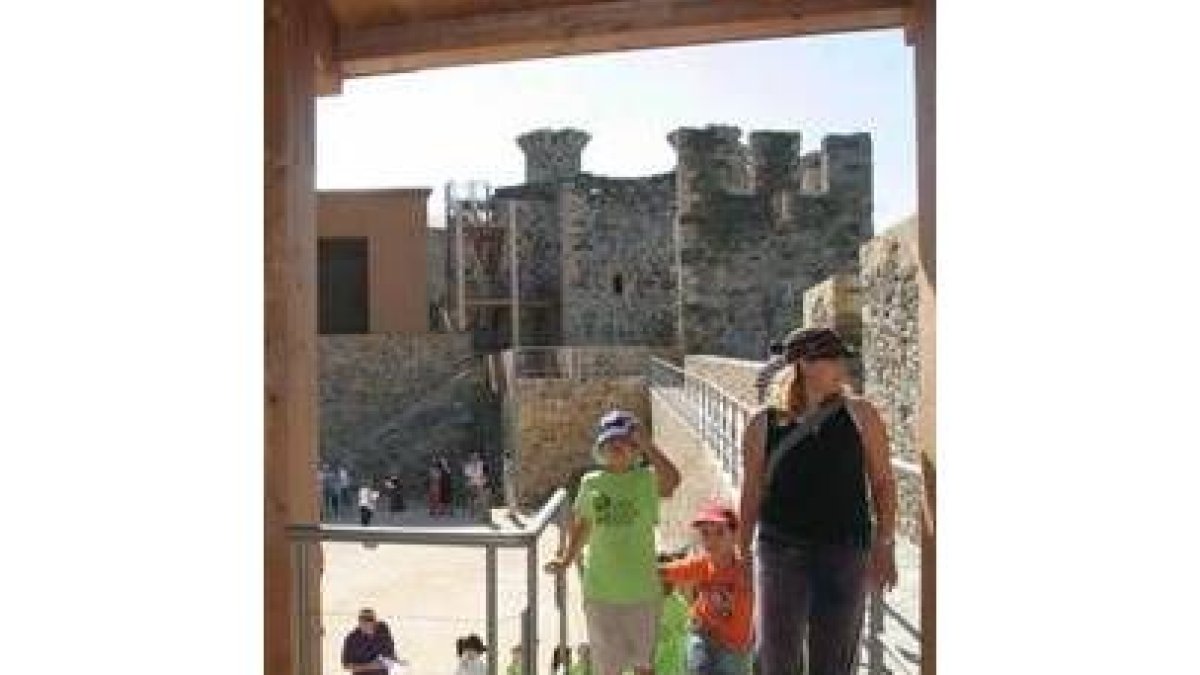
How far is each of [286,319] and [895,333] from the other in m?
6.41

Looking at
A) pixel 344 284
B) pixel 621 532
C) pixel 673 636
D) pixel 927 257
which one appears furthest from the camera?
pixel 344 284

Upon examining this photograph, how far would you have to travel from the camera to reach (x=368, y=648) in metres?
4.50

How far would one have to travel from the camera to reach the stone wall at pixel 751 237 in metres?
21.6

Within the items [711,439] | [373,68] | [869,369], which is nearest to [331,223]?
[711,439]

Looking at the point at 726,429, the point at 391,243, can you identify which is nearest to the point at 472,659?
the point at 726,429

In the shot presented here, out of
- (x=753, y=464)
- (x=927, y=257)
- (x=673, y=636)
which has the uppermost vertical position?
(x=927, y=257)

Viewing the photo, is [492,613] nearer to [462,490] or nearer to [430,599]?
[430,599]

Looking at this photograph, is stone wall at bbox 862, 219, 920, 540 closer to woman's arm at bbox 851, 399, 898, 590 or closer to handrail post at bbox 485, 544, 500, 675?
woman's arm at bbox 851, 399, 898, 590

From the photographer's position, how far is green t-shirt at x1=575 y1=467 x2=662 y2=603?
10.9 feet

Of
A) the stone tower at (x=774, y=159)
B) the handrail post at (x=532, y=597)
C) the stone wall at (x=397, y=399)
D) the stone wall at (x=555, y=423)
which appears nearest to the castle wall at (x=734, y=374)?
the stone wall at (x=555, y=423)

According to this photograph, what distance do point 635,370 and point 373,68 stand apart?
63.1ft

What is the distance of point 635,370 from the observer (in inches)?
890

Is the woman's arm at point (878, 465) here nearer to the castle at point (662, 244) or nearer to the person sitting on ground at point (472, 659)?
the person sitting on ground at point (472, 659)

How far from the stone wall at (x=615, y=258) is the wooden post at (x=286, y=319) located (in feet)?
76.9
